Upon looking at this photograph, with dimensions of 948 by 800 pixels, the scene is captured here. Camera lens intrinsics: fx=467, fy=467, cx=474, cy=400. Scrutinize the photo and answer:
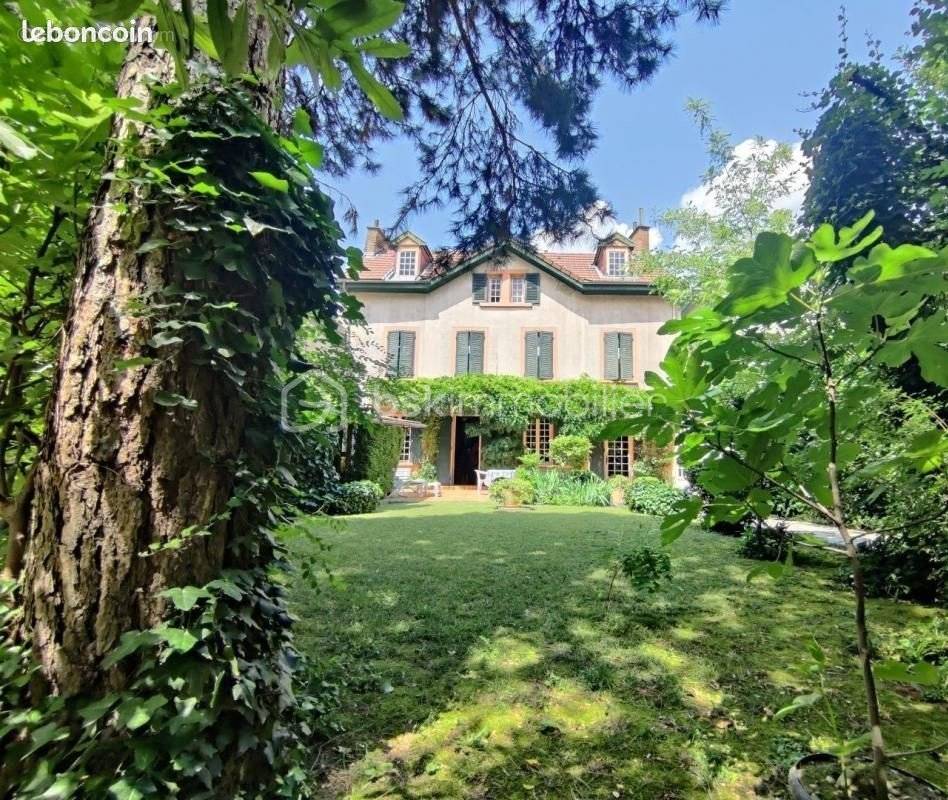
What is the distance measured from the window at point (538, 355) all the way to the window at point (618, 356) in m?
1.98

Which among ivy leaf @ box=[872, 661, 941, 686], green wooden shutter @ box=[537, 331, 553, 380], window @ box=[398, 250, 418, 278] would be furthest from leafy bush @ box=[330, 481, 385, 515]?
window @ box=[398, 250, 418, 278]

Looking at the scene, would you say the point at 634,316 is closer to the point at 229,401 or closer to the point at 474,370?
the point at 474,370

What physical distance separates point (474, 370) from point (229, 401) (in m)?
15.1

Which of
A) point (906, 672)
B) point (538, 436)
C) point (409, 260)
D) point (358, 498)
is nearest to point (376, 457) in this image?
point (358, 498)

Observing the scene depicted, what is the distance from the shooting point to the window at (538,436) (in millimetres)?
15414

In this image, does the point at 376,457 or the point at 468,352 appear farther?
the point at 468,352

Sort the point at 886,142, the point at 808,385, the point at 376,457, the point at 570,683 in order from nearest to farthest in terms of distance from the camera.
→ the point at 808,385, the point at 570,683, the point at 886,142, the point at 376,457

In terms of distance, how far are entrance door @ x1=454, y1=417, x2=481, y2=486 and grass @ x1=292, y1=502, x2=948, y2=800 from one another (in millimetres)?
11750

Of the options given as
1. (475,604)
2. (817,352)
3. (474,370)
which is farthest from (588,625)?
(474,370)

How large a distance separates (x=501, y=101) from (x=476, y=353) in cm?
1223

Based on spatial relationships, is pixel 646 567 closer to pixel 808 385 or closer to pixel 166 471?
pixel 808 385

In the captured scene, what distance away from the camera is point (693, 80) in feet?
13.2

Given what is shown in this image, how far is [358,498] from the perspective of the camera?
32.2 ft

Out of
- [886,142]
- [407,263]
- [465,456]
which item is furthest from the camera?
[407,263]
